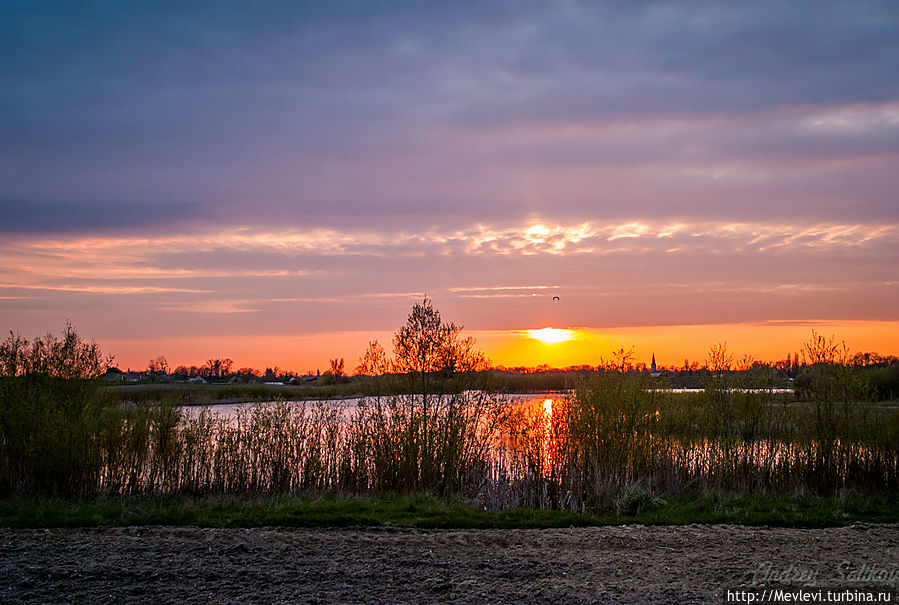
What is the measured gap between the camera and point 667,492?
13570 mm

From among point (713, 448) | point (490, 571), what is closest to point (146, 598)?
point (490, 571)

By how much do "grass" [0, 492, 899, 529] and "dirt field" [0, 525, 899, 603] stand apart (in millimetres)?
508

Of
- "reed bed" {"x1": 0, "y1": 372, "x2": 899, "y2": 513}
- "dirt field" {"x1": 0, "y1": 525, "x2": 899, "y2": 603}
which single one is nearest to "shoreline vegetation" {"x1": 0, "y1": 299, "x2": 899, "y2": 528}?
"reed bed" {"x1": 0, "y1": 372, "x2": 899, "y2": 513}

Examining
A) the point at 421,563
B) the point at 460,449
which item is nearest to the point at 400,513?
the point at 421,563

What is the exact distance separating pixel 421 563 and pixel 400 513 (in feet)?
9.26

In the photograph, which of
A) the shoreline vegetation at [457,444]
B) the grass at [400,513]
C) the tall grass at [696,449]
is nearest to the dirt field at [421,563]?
the grass at [400,513]

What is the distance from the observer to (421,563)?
25.6ft

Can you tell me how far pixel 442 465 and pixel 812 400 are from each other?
8157mm

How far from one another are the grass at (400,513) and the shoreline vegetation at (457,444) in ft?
0.46

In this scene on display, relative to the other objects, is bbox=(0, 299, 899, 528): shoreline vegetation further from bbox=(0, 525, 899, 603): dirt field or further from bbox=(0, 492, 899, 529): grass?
bbox=(0, 525, 899, 603): dirt field

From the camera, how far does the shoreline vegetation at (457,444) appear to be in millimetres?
12703

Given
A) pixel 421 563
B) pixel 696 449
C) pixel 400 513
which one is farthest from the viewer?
pixel 696 449

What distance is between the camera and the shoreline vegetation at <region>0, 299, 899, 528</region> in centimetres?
1270

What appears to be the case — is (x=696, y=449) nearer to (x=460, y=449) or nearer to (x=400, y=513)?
(x=460, y=449)
